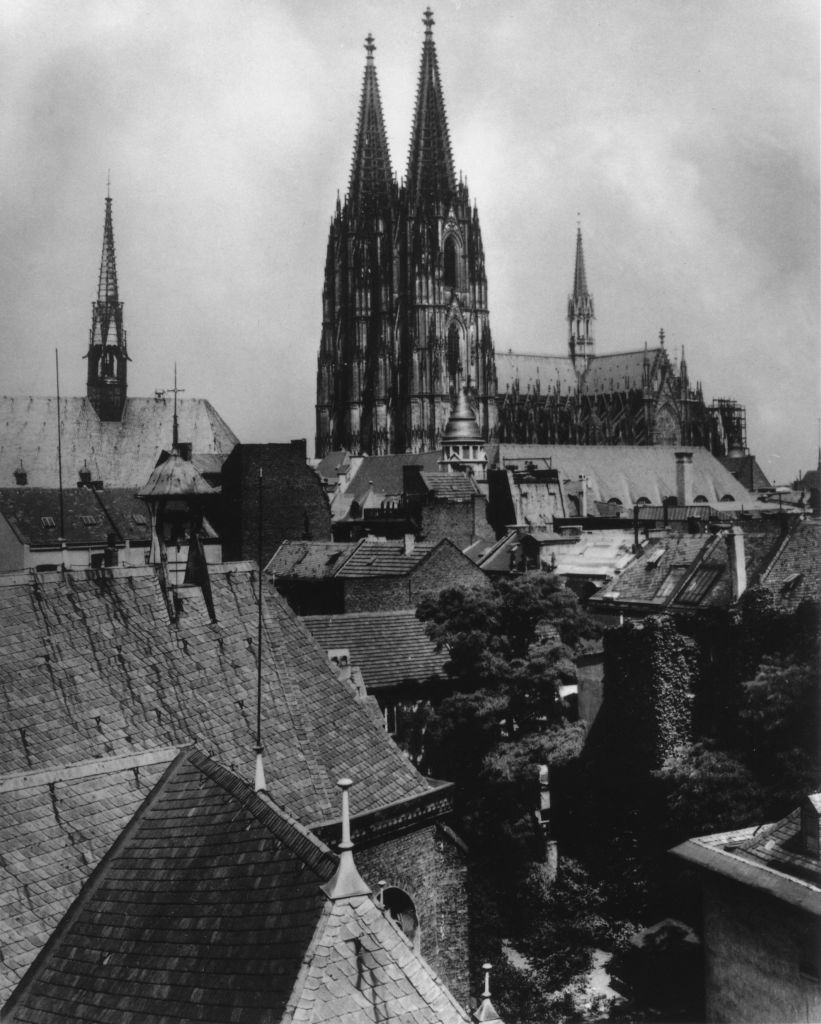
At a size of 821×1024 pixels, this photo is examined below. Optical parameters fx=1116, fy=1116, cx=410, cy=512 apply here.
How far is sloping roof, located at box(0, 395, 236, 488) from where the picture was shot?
85.8 meters

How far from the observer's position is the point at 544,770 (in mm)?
33781

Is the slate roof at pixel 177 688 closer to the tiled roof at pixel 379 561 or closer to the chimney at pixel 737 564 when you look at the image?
the chimney at pixel 737 564

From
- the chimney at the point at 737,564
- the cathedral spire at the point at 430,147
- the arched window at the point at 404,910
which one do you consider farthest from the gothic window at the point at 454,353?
the arched window at the point at 404,910

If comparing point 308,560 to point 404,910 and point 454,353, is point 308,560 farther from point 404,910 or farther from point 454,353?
point 454,353

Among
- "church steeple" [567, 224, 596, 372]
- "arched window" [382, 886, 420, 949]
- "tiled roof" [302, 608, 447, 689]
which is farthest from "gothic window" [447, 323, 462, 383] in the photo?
"arched window" [382, 886, 420, 949]

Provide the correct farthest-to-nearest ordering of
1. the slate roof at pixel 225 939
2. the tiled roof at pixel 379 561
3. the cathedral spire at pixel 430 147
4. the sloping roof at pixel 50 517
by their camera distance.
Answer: the cathedral spire at pixel 430 147 < the sloping roof at pixel 50 517 < the tiled roof at pixel 379 561 < the slate roof at pixel 225 939

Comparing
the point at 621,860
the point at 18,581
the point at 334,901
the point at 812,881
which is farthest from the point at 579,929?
the point at 334,901

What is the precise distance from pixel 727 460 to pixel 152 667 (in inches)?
4993

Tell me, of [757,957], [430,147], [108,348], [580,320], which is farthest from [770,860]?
[580,320]

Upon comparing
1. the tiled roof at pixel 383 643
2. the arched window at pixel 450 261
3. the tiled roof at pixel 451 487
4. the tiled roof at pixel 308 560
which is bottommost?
the tiled roof at pixel 383 643

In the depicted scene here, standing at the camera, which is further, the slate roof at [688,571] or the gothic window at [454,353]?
the gothic window at [454,353]

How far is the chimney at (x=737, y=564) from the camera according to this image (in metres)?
31.4

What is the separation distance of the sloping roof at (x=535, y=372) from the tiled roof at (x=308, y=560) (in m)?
109

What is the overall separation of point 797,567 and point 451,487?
1164 inches
